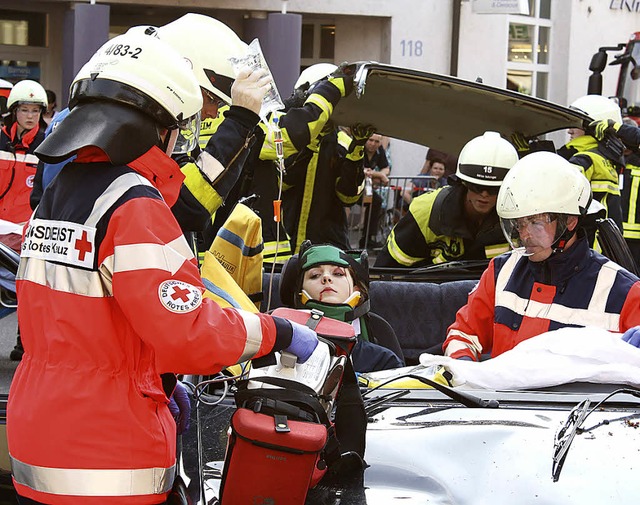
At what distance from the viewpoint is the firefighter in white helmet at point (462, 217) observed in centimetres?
516

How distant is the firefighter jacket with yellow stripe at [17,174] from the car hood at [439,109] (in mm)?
4555

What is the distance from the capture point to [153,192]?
→ 2312 millimetres

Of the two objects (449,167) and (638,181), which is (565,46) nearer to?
(449,167)

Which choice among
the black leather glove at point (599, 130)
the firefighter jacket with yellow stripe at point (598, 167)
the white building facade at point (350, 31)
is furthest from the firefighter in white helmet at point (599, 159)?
the white building facade at point (350, 31)

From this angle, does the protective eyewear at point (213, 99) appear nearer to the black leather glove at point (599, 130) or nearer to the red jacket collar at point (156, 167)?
the red jacket collar at point (156, 167)

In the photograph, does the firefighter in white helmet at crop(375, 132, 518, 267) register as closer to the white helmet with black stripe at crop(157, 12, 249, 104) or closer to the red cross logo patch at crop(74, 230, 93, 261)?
the white helmet with black stripe at crop(157, 12, 249, 104)

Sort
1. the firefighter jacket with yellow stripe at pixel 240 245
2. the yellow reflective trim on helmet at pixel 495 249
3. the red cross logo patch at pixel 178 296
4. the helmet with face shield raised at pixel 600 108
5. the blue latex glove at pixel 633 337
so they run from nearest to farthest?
the red cross logo patch at pixel 178 296
the blue latex glove at pixel 633 337
the firefighter jacket with yellow stripe at pixel 240 245
the yellow reflective trim on helmet at pixel 495 249
the helmet with face shield raised at pixel 600 108

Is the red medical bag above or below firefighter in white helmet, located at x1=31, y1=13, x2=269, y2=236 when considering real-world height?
below

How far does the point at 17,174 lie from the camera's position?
9.43 m

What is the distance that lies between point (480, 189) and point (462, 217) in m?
0.20

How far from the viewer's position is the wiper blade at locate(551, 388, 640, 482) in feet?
8.50

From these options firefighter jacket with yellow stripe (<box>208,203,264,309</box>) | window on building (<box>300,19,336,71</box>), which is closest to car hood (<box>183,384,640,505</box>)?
firefighter jacket with yellow stripe (<box>208,203,264,309</box>)

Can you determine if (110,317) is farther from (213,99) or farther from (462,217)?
(462,217)

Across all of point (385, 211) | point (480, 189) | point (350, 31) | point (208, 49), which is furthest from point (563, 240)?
point (350, 31)
